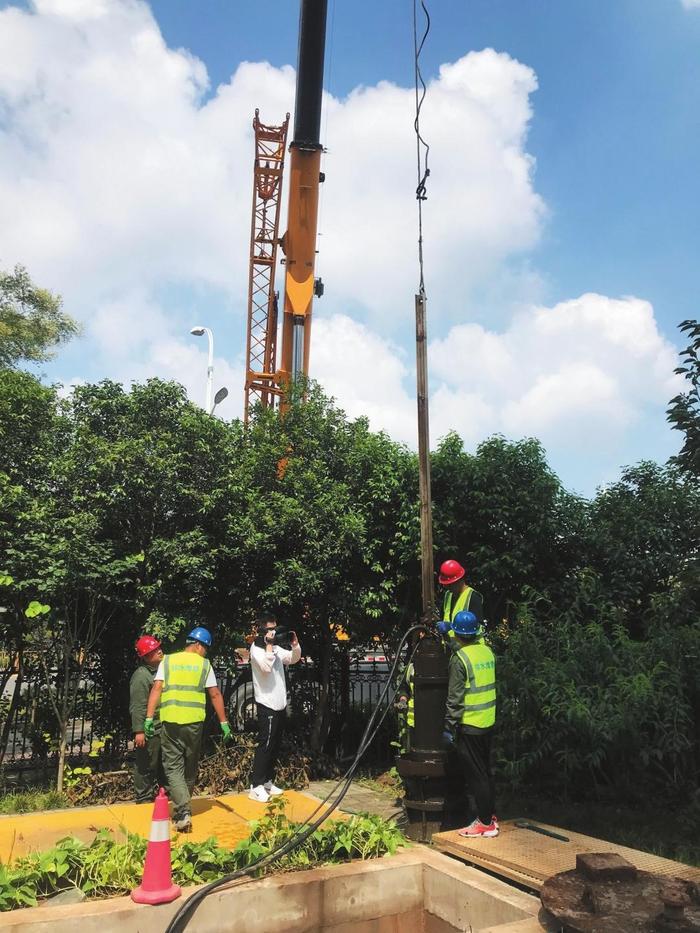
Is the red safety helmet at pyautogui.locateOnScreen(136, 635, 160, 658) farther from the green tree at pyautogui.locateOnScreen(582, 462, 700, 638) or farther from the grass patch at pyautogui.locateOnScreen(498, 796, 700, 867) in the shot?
the green tree at pyautogui.locateOnScreen(582, 462, 700, 638)

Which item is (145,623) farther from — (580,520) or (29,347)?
(29,347)

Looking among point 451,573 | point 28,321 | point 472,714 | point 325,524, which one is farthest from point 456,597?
point 28,321

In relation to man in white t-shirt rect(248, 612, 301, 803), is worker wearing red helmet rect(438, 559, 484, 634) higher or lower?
higher

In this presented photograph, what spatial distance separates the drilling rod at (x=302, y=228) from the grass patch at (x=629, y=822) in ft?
34.8

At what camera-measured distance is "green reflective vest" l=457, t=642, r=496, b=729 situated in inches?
199

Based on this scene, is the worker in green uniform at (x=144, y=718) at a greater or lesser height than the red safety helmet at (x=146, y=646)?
lesser

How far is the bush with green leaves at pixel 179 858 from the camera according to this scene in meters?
3.81

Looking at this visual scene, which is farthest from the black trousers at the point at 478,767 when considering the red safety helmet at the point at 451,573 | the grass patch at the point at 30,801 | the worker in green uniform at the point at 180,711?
the grass patch at the point at 30,801

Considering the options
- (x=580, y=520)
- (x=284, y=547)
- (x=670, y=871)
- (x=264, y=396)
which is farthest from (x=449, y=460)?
(x=264, y=396)

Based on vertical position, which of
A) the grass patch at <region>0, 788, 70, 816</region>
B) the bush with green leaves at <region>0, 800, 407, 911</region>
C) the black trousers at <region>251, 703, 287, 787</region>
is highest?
the black trousers at <region>251, 703, 287, 787</region>

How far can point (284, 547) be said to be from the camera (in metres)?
8.09

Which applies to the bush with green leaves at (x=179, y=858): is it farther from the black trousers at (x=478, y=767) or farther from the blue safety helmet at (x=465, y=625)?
the blue safety helmet at (x=465, y=625)

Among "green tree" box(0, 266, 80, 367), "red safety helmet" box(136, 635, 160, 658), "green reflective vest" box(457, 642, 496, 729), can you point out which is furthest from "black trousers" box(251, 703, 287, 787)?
"green tree" box(0, 266, 80, 367)

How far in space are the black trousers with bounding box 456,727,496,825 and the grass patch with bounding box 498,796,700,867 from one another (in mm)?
1251
